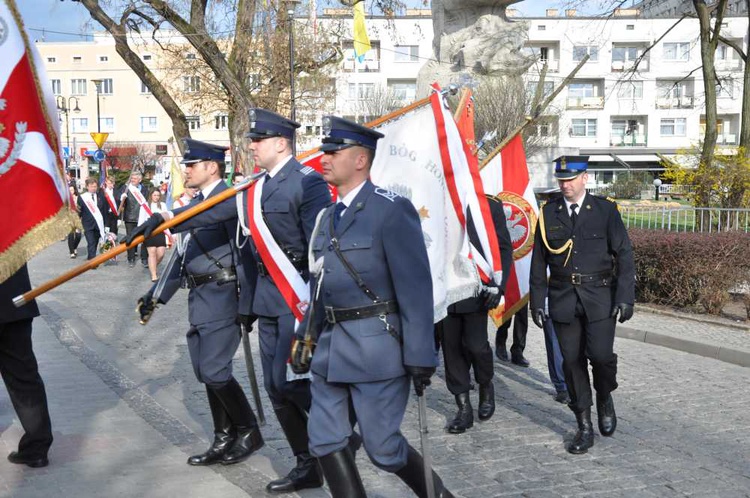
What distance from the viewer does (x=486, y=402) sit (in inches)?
290

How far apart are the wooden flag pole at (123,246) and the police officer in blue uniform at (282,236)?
0.23ft

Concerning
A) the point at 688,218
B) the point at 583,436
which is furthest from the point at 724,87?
the point at 583,436

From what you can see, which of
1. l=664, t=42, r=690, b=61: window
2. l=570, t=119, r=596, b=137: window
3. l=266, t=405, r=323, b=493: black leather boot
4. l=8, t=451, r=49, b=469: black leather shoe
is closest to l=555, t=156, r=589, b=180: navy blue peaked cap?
l=266, t=405, r=323, b=493: black leather boot

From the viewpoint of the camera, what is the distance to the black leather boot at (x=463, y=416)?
6945 mm

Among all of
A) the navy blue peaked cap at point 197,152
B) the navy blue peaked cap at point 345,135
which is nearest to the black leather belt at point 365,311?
the navy blue peaked cap at point 345,135

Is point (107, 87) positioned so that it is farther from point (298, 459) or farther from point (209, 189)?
point (298, 459)

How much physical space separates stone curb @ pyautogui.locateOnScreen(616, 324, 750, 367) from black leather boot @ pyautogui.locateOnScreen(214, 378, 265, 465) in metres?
5.56

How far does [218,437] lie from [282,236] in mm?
1458

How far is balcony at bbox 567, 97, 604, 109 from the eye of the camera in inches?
2913

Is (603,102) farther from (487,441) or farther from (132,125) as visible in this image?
(487,441)

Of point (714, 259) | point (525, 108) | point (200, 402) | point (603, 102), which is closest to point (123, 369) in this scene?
point (200, 402)

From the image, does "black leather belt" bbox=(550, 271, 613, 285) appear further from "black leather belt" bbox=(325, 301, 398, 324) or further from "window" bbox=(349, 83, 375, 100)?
"window" bbox=(349, 83, 375, 100)

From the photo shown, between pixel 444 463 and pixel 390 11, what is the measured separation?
15945mm

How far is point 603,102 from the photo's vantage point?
240ft
